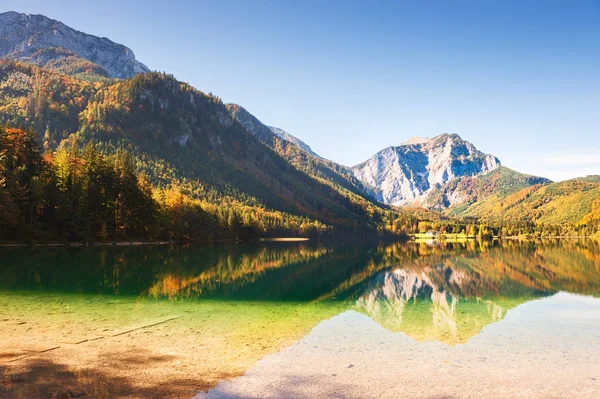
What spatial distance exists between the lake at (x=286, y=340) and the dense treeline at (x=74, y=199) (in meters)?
43.5

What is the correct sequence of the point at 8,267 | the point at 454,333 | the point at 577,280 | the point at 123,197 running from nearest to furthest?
the point at 454,333 → the point at 8,267 → the point at 577,280 → the point at 123,197

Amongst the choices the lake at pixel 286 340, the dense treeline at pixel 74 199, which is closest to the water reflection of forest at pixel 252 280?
the lake at pixel 286 340

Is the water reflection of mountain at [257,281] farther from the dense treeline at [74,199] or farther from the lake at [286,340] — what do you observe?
the dense treeline at [74,199]

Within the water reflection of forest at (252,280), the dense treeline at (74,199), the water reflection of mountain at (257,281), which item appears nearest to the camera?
the water reflection of mountain at (257,281)

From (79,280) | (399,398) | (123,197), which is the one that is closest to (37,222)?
(123,197)

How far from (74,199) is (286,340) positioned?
83.0 m

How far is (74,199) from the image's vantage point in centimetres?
8806

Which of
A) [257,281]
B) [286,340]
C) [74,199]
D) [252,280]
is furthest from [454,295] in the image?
[74,199]

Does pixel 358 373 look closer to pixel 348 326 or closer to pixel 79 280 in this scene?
pixel 348 326

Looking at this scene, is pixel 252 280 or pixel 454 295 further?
pixel 252 280

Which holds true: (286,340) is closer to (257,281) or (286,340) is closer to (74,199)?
(257,281)

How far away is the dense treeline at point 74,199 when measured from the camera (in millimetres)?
78688

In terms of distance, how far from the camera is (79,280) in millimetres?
39312

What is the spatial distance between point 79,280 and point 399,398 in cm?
3599
